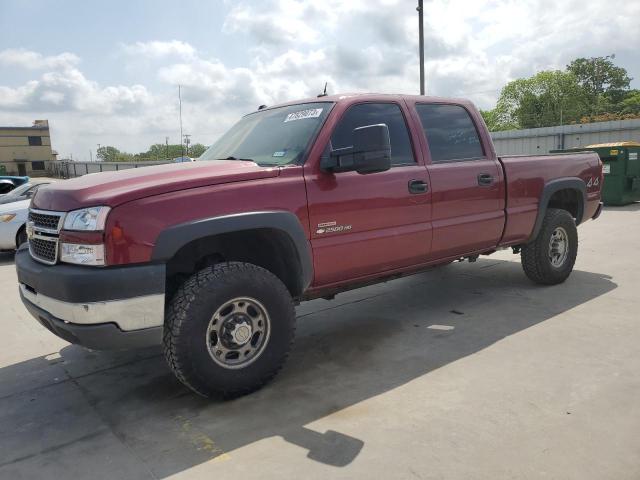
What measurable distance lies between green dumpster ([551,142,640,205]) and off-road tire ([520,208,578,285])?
844 cm

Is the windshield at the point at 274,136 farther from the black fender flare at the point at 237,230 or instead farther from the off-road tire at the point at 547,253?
the off-road tire at the point at 547,253

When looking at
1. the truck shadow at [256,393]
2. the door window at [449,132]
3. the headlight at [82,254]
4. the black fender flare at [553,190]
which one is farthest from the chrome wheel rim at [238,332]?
the black fender flare at [553,190]

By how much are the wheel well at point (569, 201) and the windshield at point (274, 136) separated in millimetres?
3195

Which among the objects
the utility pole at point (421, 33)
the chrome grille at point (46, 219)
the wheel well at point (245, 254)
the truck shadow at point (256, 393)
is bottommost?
the truck shadow at point (256, 393)

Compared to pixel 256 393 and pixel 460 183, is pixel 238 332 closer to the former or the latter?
pixel 256 393

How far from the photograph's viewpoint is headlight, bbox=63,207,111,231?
9.24 feet

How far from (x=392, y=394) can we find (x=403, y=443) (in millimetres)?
580

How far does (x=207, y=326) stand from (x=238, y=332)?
8.4 inches

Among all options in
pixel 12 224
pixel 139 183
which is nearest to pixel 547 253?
pixel 139 183

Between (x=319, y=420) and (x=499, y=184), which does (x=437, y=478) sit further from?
(x=499, y=184)

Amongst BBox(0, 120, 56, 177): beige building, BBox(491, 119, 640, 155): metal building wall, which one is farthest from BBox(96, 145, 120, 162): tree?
BBox(491, 119, 640, 155): metal building wall

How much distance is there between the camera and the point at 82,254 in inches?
113

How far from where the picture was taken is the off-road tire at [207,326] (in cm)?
301

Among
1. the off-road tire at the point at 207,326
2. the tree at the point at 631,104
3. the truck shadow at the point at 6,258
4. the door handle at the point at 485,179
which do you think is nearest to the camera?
the off-road tire at the point at 207,326
